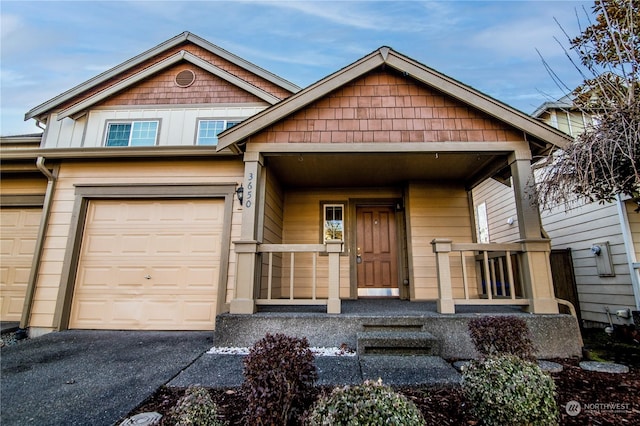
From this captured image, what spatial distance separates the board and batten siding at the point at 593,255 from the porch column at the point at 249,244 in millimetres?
5311

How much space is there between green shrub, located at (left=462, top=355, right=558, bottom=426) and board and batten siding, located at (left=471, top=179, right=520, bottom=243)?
5582mm

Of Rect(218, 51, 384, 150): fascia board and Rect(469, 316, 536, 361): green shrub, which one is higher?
Rect(218, 51, 384, 150): fascia board

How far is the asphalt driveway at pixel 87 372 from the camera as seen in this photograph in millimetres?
2354

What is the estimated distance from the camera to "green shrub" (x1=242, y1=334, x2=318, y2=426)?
189cm

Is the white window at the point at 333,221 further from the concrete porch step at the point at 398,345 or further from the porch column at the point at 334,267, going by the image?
the concrete porch step at the point at 398,345

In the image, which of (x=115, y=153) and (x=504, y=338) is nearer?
(x=504, y=338)

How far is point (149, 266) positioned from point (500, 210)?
28.3ft

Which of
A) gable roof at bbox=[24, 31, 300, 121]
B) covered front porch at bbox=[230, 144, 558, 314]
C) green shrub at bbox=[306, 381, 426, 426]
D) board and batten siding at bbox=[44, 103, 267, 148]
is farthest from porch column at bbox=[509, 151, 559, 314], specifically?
board and batten siding at bbox=[44, 103, 267, 148]

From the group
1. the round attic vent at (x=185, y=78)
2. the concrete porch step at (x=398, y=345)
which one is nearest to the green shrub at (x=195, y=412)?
the concrete porch step at (x=398, y=345)

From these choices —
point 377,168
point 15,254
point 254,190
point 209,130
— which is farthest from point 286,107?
point 15,254

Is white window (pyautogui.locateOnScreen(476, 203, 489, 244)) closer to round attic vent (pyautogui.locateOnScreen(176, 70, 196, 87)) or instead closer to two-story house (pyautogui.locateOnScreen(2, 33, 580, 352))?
two-story house (pyautogui.locateOnScreen(2, 33, 580, 352))

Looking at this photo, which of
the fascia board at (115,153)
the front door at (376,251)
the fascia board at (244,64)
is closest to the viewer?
the fascia board at (115,153)

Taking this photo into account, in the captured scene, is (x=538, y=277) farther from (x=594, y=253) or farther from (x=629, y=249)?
(x=594, y=253)

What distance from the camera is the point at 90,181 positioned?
17.9ft
